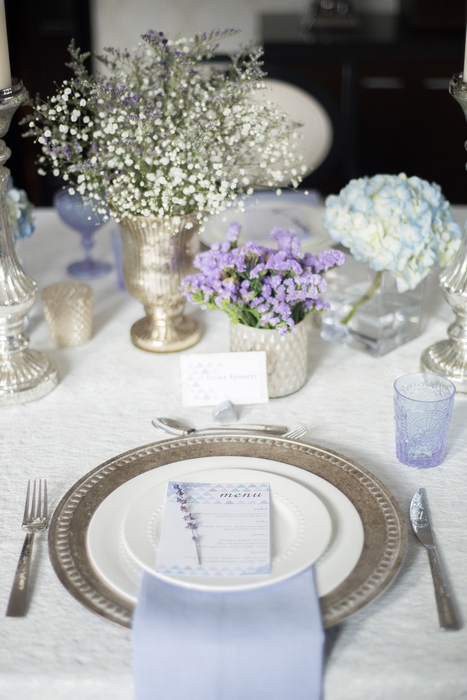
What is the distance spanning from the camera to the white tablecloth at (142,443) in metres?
0.75

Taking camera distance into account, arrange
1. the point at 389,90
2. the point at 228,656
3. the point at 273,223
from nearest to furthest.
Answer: the point at 228,656
the point at 273,223
the point at 389,90

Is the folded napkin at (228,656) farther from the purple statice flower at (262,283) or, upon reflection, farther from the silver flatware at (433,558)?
the purple statice flower at (262,283)

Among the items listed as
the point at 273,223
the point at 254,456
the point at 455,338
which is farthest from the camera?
the point at 273,223

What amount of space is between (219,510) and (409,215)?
0.57m

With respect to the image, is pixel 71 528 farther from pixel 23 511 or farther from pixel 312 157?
pixel 312 157

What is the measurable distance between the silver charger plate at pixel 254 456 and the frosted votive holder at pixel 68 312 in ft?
1.26

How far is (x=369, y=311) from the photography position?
4.41 feet

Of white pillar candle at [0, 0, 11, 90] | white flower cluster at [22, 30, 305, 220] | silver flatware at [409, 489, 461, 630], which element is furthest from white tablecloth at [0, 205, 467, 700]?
white pillar candle at [0, 0, 11, 90]

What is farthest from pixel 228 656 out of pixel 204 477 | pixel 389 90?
pixel 389 90

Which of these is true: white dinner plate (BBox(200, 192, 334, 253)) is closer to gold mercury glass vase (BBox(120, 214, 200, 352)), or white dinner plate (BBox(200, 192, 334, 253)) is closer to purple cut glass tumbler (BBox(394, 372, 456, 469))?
gold mercury glass vase (BBox(120, 214, 200, 352))

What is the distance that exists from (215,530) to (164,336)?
1.73 feet

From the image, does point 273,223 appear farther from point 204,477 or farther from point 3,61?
point 204,477

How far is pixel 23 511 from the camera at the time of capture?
3.17ft

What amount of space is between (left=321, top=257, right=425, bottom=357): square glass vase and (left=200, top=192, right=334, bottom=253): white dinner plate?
18 centimetres
